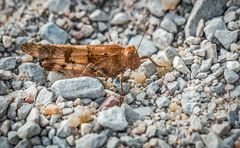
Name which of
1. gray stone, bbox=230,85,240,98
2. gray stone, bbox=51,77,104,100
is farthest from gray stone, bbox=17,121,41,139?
gray stone, bbox=230,85,240,98

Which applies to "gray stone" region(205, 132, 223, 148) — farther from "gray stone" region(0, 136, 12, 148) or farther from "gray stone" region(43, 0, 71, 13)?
"gray stone" region(43, 0, 71, 13)

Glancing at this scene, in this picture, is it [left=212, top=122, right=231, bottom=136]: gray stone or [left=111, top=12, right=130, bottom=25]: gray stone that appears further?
[left=111, top=12, right=130, bottom=25]: gray stone

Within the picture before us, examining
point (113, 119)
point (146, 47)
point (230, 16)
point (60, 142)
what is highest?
point (230, 16)

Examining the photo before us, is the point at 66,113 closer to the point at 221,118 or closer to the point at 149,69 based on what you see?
the point at 149,69

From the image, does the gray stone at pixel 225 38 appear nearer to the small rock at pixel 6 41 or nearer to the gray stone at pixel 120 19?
the gray stone at pixel 120 19

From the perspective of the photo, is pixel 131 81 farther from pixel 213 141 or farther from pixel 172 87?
pixel 213 141

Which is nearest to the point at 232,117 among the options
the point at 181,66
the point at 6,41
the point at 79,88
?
the point at 181,66
